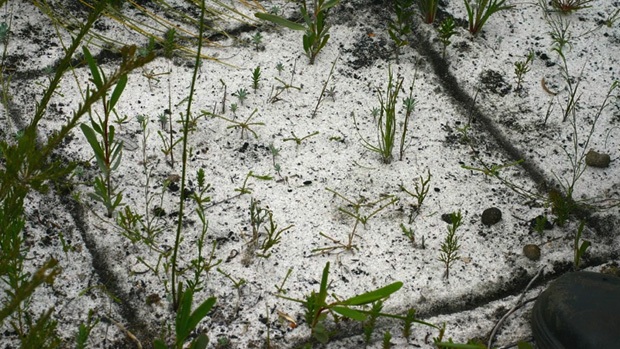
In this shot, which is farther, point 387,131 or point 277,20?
point 277,20

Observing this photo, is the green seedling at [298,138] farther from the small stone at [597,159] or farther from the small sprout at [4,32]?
the small sprout at [4,32]

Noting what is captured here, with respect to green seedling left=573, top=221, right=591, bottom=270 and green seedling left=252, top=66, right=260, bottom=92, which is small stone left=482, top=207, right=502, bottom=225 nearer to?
green seedling left=573, top=221, right=591, bottom=270

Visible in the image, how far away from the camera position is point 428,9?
3.37 metres

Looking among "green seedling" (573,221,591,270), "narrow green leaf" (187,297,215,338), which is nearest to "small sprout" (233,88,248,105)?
"narrow green leaf" (187,297,215,338)

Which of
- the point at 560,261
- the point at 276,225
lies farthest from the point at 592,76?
the point at 276,225

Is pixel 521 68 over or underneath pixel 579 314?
over

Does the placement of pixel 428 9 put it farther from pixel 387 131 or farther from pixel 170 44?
pixel 170 44

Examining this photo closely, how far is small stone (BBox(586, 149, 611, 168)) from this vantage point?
112 inches

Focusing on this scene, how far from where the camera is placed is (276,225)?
252cm

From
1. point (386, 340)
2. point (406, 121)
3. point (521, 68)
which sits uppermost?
point (521, 68)

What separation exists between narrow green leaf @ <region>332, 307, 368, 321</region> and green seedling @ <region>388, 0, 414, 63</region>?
139 centimetres

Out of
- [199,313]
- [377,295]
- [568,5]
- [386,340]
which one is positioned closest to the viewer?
[199,313]

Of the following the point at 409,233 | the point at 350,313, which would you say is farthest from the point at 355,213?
the point at 350,313

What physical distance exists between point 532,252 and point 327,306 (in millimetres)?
761
